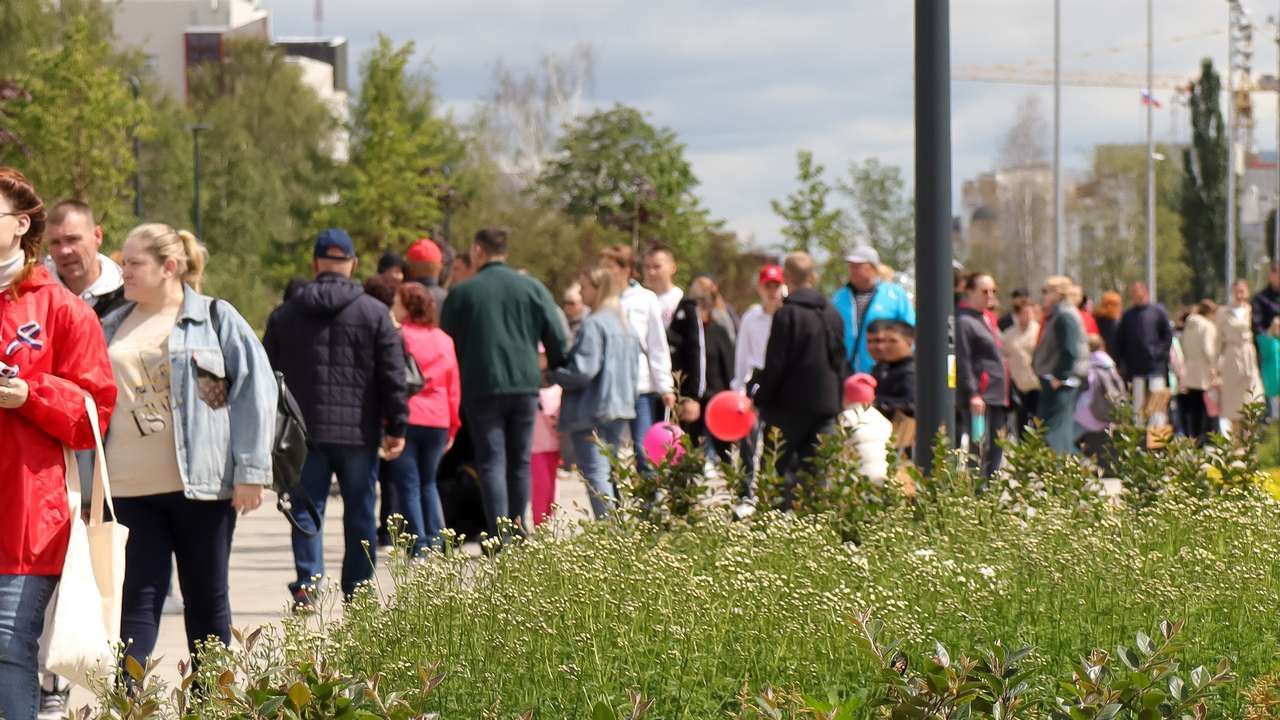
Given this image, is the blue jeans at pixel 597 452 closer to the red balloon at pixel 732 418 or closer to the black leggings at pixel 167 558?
the red balloon at pixel 732 418

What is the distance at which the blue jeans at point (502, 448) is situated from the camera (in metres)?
11.0

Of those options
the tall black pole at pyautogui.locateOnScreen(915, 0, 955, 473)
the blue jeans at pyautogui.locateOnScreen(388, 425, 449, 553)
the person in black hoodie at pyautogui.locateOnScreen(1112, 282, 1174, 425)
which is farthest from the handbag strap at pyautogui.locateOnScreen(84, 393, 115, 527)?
the person in black hoodie at pyautogui.locateOnScreen(1112, 282, 1174, 425)

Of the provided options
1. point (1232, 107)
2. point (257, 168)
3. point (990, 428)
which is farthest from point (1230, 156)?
point (990, 428)

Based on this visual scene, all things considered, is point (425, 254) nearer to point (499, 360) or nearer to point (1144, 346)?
point (499, 360)

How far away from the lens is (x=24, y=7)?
50.2 metres

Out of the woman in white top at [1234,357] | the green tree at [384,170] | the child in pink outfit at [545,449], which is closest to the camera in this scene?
the child in pink outfit at [545,449]

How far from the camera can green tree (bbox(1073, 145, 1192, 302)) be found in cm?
10488

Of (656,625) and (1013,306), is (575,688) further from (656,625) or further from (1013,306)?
(1013,306)

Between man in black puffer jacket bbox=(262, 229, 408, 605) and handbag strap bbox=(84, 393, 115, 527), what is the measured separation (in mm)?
3465

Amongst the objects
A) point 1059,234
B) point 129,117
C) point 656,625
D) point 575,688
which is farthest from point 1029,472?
point 1059,234

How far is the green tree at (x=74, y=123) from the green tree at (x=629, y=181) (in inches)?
784

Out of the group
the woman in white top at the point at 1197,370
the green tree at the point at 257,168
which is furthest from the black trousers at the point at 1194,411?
the green tree at the point at 257,168

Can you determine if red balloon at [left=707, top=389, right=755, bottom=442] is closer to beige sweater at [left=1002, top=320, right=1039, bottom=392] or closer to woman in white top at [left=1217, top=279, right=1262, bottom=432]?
beige sweater at [left=1002, top=320, right=1039, bottom=392]

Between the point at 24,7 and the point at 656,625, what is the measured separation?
4851 centimetres
